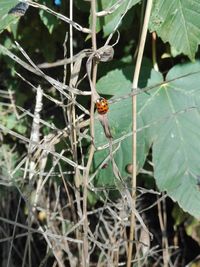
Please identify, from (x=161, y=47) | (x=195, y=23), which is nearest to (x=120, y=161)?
(x=195, y=23)

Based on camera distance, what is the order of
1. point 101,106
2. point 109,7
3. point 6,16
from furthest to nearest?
point 6,16 < point 109,7 < point 101,106

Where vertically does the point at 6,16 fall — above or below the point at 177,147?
above

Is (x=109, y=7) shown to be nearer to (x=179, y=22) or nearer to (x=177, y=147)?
(x=179, y=22)

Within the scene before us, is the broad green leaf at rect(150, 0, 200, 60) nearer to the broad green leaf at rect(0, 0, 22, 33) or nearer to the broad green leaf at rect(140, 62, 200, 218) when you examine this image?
the broad green leaf at rect(140, 62, 200, 218)

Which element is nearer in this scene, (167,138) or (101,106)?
(101,106)

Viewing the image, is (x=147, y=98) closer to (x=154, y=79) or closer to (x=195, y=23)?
(x=154, y=79)

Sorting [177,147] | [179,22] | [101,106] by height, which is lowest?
[177,147]

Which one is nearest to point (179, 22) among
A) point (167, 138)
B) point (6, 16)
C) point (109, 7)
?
point (109, 7)
